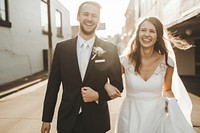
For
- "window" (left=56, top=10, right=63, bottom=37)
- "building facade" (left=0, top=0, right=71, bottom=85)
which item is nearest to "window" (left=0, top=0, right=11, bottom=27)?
"building facade" (left=0, top=0, right=71, bottom=85)

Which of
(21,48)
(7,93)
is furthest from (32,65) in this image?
(7,93)

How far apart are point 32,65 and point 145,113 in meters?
14.5

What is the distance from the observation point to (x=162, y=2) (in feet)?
46.8

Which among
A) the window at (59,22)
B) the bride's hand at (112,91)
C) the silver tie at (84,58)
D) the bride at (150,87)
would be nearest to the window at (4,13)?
the bride at (150,87)

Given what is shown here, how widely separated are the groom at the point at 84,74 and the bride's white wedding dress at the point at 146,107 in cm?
58

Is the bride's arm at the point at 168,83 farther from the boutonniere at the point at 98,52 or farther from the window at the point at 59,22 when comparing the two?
the window at the point at 59,22

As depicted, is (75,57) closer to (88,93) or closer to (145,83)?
(88,93)

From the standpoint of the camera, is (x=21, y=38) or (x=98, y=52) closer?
(x=98, y=52)

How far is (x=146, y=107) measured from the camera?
2.95 m

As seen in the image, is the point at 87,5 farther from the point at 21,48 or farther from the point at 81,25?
the point at 21,48

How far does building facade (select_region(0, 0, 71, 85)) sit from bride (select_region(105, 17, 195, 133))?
33.3 feet

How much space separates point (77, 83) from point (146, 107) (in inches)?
39.7

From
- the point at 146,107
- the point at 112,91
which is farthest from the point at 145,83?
the point at 112,91

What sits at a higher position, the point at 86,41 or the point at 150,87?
the point at 86,41
